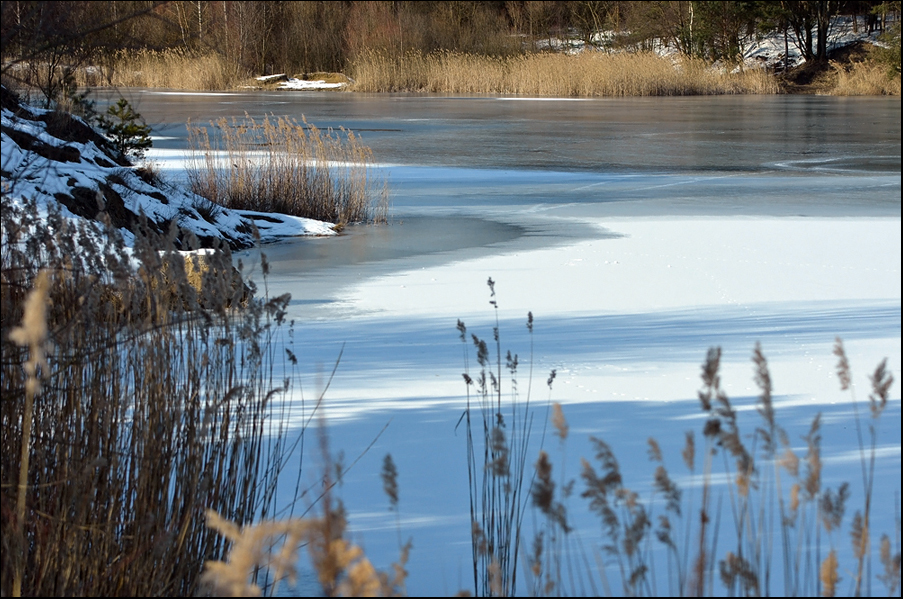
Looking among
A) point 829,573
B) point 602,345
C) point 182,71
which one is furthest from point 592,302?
point 182,71

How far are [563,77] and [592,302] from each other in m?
24.9

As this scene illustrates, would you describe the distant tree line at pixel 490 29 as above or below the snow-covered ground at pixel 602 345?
above

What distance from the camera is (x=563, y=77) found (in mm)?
30156

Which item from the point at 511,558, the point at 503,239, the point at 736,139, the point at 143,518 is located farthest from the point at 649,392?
the point at 736,139

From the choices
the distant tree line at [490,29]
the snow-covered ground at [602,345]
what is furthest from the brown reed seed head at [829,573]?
the distant tree line at [490,29]

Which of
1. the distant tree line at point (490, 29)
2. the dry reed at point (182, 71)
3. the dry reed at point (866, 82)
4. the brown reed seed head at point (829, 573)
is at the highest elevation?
the distant tree line at point (490, 29)

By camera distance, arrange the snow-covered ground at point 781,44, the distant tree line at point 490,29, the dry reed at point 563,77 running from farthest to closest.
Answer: the snow-covered ground at point 781,44, the distant tree line at point 490,29, the dry reed at point 563,77

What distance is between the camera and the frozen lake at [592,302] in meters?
3.64

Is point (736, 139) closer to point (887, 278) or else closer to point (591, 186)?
point (591, 186)

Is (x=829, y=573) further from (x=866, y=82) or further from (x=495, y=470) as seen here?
(x=866, y=82)

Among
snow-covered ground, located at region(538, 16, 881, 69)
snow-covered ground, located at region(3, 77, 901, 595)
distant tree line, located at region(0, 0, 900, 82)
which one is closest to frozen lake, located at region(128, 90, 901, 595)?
snow-covered ground, located at region(3, 77, 901, 595)

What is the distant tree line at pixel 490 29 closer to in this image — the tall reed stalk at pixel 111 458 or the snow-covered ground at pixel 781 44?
the snow-covered ground at pixel 781 44

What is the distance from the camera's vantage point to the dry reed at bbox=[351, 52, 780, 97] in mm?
29906

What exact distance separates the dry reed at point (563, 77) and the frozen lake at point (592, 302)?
15.4 meters
